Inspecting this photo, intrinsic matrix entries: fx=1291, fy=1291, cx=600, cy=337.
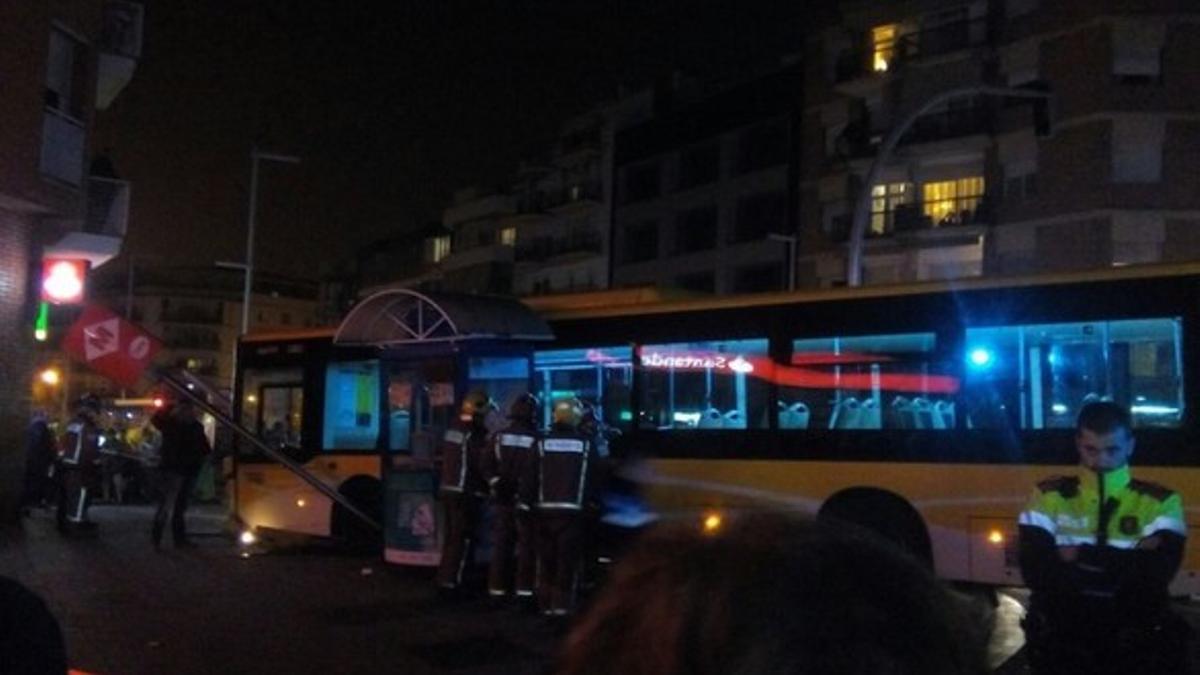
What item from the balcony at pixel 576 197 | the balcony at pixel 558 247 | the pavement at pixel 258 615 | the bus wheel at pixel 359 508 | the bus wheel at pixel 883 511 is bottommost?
the pavement at pixel 258 615

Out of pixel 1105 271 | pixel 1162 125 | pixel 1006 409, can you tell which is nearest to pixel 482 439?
pixel 1006 409

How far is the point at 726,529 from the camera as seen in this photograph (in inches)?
53.6

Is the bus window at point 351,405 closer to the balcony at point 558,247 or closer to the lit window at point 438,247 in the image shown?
the balcony at point 558,247

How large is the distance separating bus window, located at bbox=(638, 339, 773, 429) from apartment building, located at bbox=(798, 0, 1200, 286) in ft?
66.7

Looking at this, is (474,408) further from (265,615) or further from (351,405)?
(351,405)

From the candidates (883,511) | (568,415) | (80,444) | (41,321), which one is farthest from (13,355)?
(883,511)

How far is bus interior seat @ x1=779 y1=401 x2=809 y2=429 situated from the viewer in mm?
12719

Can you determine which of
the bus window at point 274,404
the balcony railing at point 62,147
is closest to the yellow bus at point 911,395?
the bus window at point 274,404

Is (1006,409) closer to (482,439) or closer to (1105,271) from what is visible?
(1105,271)

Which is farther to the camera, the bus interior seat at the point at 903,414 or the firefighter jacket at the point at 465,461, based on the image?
the firefighter jacket at the point at 465,461

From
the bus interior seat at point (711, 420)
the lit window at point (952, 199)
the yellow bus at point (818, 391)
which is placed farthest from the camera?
the lit window at point (952, 199)

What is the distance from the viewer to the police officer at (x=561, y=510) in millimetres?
11352

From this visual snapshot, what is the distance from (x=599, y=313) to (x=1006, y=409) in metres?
4.84

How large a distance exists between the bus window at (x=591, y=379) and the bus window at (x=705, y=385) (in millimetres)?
246
